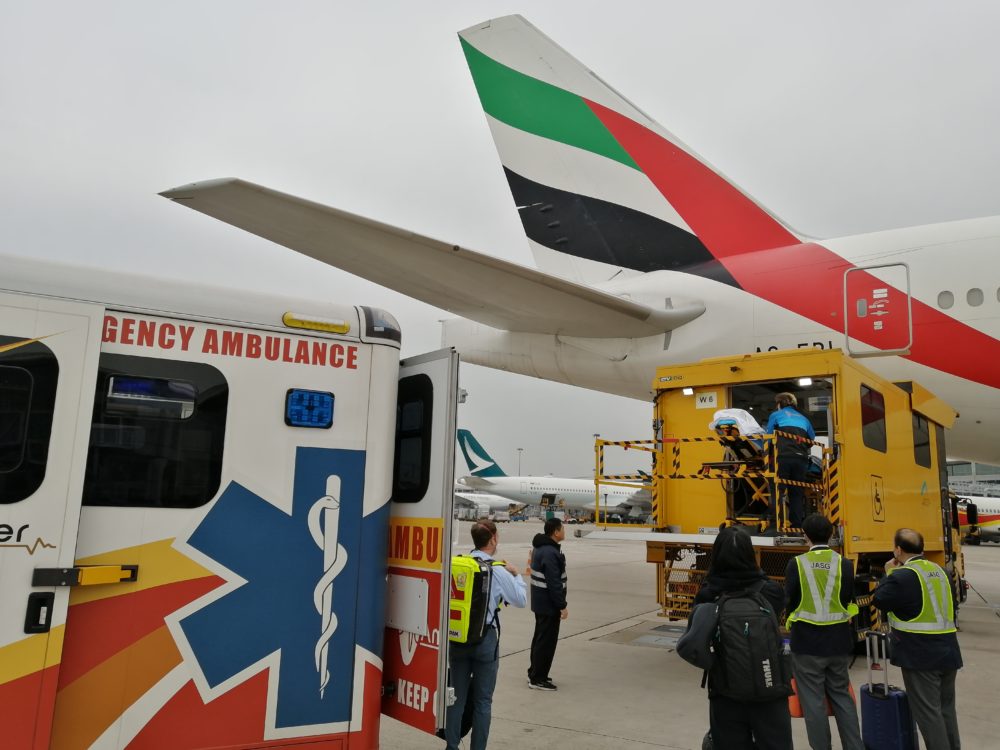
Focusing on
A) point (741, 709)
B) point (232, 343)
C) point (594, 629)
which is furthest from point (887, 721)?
point (594, 629)

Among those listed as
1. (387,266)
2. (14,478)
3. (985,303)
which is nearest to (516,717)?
(14,478)

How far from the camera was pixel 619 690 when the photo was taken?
6.96 m

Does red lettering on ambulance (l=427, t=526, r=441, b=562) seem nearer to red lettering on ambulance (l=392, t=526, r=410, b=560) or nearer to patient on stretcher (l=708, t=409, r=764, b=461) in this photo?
red lettering on ambulance (l=392, t=526, r=410, b=560)

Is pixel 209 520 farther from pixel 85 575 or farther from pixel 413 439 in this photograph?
pixel 413 439

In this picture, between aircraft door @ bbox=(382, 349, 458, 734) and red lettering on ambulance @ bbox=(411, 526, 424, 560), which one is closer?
aircraft door @ bbox=(382, 349, 458, 734)

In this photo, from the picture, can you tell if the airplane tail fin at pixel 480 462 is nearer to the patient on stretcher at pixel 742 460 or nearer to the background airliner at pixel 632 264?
the background airliner at pixel 632 264

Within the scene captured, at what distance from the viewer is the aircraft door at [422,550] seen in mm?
3795

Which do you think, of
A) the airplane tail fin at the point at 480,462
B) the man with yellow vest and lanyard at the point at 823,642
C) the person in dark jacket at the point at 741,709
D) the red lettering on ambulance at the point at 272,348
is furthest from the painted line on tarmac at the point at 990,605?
the airplane tail fin at the point at 480,462

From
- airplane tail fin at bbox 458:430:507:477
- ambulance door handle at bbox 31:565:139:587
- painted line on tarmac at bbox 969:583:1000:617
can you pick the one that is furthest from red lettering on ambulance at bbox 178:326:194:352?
airplane tail fin at bbox 458:430:507:477

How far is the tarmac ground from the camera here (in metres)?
5.57

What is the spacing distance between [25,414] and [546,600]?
4.99m

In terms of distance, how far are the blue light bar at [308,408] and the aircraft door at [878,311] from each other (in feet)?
27.6

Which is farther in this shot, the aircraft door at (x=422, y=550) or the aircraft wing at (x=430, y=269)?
the aircraft wing at (x=430, y=269)

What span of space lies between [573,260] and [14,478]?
1174 centimetres
